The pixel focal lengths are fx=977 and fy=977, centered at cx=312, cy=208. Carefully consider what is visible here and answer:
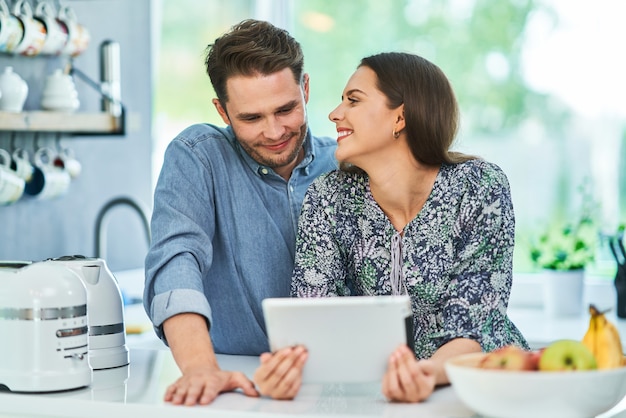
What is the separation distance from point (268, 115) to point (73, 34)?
4.31 ft

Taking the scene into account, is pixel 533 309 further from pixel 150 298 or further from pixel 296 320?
pixel 296 320

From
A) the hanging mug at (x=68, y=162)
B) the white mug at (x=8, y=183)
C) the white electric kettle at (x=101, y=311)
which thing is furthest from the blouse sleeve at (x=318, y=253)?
the hanging mug at (x=68, y=162)

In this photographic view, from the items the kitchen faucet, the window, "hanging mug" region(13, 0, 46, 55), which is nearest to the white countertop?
"hanging mug" region(13, 0, 46, 55)

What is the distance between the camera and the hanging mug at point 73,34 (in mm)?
3307

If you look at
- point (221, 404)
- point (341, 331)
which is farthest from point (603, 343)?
point (221, 404)

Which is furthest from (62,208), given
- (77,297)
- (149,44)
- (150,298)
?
(77,297)

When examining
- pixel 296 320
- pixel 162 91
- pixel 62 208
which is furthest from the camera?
pixel 162 91

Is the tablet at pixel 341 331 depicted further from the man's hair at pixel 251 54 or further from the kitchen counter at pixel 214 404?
the man's hair at pixel 251 54

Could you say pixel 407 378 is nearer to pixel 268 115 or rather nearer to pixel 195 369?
pixel 195 369

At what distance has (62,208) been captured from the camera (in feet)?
11.5

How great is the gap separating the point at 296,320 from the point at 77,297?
0.46 meters

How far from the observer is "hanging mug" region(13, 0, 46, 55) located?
3.08 meters

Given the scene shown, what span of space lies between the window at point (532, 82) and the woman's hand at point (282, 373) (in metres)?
2.30

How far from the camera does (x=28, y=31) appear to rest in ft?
10.1
